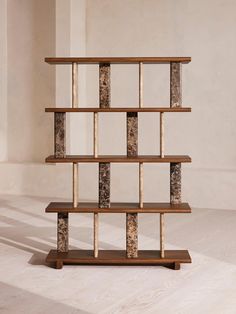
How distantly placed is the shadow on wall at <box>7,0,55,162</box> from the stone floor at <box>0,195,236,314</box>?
1964 millimetres

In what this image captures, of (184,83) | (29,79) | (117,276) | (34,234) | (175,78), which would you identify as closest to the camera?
(117,276)

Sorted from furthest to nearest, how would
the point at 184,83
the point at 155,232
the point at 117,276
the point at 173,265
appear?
the point at 184,83 < the point at 155,232 < the point at 173,265 < the point at 117,276

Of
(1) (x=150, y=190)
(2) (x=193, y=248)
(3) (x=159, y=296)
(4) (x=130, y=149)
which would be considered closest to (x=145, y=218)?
(1) (x=150, y=190)

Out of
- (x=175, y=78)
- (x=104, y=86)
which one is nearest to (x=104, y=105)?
(x=104, y=86)

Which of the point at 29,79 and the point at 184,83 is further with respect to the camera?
the point at 29,79

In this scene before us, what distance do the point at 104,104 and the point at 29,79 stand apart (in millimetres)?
3680

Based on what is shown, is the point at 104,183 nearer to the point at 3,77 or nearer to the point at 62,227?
the point at 62,227

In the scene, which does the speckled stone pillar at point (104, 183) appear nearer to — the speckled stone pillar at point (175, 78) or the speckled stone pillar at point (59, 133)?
the speckled stone pillar at point (59, 133)

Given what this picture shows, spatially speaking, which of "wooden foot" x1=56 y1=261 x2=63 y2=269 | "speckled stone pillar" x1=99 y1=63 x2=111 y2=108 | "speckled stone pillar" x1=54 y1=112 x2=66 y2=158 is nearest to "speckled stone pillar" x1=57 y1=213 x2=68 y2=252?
"wooden foot" x1=56 y1=261 x2=63 y2=269

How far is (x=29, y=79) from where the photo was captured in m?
7.39

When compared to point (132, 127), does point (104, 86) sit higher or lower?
higher

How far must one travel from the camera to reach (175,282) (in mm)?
3615

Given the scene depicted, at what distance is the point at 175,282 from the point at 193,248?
0.95m

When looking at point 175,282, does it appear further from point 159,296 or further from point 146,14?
point 146,14
